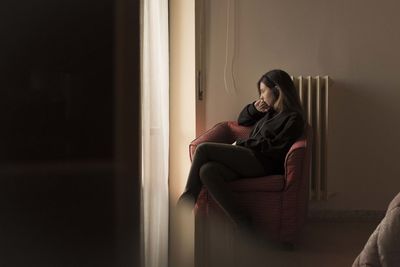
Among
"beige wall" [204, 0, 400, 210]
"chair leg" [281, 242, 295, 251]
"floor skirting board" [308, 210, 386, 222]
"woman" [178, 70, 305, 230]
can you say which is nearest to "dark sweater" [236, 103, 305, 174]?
"woman" [178, 70, 305, 230]

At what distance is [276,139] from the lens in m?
2.43

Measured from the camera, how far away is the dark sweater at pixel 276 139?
2395mm

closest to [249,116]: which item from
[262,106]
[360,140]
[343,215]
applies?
[262,106]

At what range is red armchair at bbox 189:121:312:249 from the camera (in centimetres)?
224

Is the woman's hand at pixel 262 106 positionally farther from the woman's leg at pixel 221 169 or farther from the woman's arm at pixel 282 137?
the woman's leg at pixel 221 169

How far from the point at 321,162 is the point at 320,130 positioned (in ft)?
Answer: 0.69

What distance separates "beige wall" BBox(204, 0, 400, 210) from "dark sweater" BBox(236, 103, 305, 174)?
0.57 meters

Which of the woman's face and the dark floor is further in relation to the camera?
the woman's face

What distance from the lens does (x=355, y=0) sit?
2.99 metres

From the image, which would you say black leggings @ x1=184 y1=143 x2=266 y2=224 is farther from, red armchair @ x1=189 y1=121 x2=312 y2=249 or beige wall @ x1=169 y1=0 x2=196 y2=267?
beige wall @ x1=169 y1=0 x2=196 y2=267

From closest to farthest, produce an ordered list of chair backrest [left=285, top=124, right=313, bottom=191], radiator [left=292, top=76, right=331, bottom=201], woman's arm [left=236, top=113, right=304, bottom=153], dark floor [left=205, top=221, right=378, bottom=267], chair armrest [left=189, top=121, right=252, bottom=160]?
dark floor [left=205, top=221, right=378, bottom=267], chair backrest [left=285, top=124, right=313, bottom=191], woman's arm [left=236, top=113, right=304, bottom=153], chair armrest [left=189, top=121, right=252, bottom=160], radiator [left=292, top=76, right=331, bottom=201]
